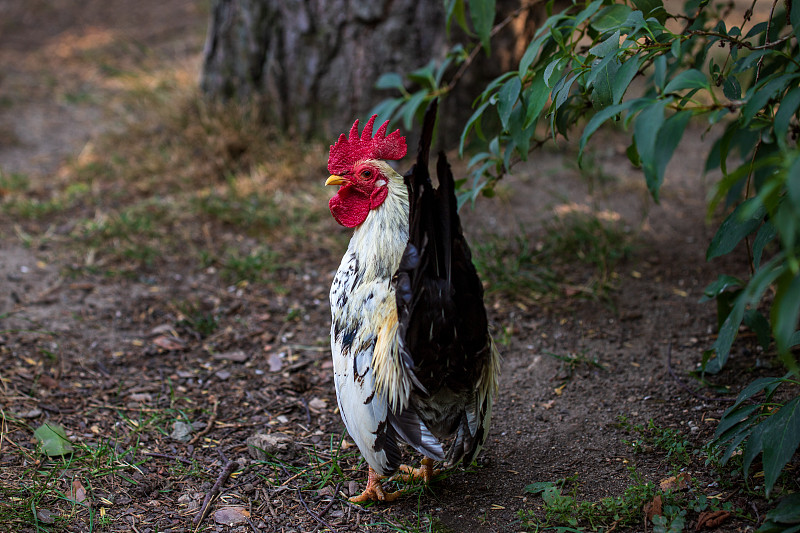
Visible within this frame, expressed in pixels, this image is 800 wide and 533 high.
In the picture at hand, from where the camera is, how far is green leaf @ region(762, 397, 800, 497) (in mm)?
1949

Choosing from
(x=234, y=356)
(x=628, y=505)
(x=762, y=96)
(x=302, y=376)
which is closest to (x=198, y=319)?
(x=234, y=356)

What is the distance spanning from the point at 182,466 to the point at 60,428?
0.58 metres

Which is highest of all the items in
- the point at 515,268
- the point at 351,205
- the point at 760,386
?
the point at 351,205

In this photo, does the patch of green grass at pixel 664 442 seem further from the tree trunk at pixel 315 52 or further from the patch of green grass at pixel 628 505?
the tree trunk at pixel 315 52

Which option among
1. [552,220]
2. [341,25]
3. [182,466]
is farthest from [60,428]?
[341,25]

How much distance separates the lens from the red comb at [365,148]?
255cm

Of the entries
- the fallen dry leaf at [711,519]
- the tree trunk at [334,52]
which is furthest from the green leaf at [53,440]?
the tree trunk at [334,52]

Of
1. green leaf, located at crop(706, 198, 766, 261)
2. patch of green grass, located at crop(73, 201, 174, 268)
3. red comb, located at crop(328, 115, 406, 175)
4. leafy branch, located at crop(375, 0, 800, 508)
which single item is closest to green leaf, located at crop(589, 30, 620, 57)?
leafy branch, located at crop(375, 0, 800, 508)

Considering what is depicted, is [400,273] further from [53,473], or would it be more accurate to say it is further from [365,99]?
[365,99]

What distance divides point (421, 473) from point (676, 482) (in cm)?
94

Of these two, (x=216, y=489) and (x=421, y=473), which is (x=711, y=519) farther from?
(x=216, y=489)

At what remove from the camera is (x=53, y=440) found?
2.72 metres

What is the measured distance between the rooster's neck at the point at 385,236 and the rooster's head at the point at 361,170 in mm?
34

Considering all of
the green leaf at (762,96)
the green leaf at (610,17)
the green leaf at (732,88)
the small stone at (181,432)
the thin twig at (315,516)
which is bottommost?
the small stone at (181,432)
